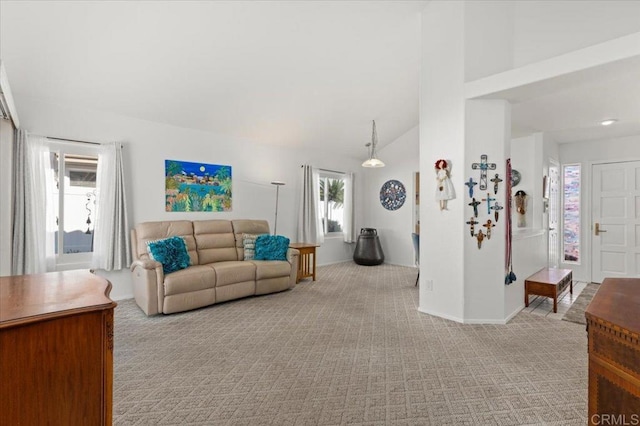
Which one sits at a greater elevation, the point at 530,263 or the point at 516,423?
the point at 530,263

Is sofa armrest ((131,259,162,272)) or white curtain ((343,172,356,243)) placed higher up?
white curtain ((343,172,356,243))

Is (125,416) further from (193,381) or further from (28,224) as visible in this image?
(28,224)

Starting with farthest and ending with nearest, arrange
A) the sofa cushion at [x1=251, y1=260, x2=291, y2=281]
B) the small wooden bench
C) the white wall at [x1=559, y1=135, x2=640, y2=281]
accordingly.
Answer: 1. the white wall at [x1=559, y1=135, x2=640, y2=281]
2. the sofa cushion at [x1=251, y1=260, x2=291, y2=281]
3. the small wooden bench

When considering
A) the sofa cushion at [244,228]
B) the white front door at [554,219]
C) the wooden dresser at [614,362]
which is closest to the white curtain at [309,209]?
the sofa cushion at [244,228]

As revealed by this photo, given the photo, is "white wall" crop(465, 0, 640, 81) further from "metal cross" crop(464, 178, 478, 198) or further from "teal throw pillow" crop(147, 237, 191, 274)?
"teal throw pillow" crop(147, 237, 191, 274)

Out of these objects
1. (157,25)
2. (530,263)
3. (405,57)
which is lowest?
(530,263)

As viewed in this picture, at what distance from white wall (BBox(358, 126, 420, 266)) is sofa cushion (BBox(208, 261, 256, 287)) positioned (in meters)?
3.83

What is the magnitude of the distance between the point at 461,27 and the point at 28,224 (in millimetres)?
5143

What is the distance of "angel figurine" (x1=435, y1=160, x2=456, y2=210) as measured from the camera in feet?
11.1

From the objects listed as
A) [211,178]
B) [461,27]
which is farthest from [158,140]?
[461,27]

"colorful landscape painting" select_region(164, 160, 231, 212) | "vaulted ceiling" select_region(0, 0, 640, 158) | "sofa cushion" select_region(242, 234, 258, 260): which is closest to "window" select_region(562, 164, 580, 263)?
"vaulted ceiling" select_region(0, 0, 640, 158)

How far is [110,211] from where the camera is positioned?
13.2 ft

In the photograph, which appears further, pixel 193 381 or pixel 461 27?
pixel 461 27

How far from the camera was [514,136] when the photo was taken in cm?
511
